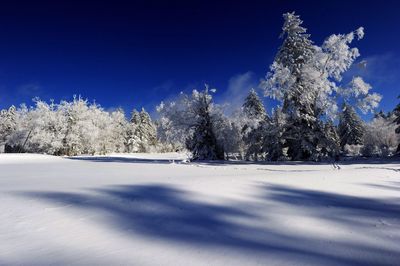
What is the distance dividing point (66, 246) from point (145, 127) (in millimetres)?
73152

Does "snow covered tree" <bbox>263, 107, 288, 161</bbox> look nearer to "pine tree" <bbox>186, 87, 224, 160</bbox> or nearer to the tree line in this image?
the tree line

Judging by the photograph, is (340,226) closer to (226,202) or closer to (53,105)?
(226,202)

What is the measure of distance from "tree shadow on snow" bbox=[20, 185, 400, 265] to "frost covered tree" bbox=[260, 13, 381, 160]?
1493 cm

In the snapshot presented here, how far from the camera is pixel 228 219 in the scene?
4633 mm

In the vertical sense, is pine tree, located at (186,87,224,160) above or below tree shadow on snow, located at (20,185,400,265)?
above

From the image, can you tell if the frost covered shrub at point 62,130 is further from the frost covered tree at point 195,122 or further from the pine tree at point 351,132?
the pine tree at point 351,132

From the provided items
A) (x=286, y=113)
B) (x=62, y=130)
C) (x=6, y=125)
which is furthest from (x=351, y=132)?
(x=6, y=125)

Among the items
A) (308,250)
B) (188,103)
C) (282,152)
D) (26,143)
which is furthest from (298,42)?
(26,143)

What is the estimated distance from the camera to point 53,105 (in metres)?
42.9

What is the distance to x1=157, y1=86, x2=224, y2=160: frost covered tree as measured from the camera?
80.9 ft

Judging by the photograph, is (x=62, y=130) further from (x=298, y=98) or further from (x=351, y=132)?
(x=351, y=132)

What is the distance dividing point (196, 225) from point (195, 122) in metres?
20.9

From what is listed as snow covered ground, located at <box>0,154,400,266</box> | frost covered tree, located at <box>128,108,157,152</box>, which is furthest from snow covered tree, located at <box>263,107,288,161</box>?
frost covered tree, located at <box>128,108,157,152</box>

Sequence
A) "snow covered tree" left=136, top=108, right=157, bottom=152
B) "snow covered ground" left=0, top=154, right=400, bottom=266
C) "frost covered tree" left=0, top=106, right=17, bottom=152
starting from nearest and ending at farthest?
"snow covered ground" left=0, top=154, right=400, bottom=266, "frost covered tree" left=0, top=106, right=17, bottom=152, "snow covered tree" left=136, top=108, right=157, bottom=152
